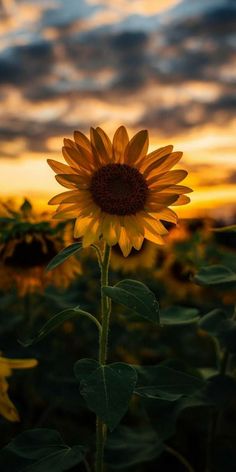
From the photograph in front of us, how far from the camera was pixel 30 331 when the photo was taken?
339cm

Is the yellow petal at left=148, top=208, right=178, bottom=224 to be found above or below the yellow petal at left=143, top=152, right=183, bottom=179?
below

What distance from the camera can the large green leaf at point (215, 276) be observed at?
7.33 feet

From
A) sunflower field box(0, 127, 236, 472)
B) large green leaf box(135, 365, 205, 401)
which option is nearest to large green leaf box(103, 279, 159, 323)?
sunflower field box(0, 127, 236, 472)

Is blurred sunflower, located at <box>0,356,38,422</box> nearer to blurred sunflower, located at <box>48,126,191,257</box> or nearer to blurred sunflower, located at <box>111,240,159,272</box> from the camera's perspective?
blurred sunflower, located at <box>48,126,191,257</box>

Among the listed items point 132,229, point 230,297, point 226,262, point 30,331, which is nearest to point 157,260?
point 230,297

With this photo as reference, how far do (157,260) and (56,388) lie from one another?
3.93 m

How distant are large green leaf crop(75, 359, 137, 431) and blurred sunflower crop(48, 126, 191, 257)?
1.36 feet

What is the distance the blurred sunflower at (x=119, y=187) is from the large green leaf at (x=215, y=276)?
0.30 meters

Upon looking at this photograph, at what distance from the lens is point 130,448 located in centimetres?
243

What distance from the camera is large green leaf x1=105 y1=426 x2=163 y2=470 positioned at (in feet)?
7.66

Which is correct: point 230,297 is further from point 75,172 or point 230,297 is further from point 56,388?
point 75,172

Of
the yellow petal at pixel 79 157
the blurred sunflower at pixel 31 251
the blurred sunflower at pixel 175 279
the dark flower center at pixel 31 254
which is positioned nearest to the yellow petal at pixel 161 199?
the yellow petal at pixel 79 157

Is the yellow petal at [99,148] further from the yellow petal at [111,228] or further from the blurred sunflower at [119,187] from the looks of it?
the yellow petal at [111,228]

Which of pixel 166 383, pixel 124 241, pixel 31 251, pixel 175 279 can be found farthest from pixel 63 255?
pixel 175 279
